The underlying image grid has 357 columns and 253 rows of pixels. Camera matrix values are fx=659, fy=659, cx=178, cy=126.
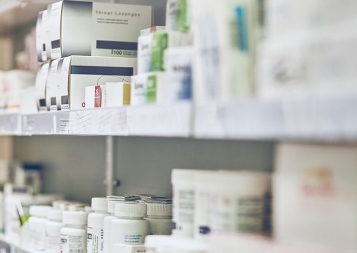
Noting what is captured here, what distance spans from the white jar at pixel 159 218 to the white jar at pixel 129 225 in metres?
0.02

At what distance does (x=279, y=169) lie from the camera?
1.01 metres

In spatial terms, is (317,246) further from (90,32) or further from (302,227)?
(90,32)

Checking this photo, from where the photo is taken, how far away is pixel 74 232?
1740mm

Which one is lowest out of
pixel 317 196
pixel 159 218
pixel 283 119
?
pixel 159 218

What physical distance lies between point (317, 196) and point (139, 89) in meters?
0.52

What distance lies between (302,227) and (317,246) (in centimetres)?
4

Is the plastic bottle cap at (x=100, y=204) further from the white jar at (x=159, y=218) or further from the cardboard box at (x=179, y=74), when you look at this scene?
the cardboard box at (x=179, y=74)

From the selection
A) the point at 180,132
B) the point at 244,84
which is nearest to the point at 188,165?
the point at 180,132

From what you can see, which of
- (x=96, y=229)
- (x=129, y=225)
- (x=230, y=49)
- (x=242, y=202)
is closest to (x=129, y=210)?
(x=129, y=225)

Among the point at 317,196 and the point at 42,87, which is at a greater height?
the point at 42,87

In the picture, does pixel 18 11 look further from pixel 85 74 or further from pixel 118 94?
pixel 118 94

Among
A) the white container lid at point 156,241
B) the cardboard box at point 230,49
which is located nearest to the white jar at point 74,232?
the white container lid at point 156,241

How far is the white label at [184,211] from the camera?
124 cm

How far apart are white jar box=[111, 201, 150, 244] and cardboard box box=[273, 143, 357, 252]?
55 centimetres
